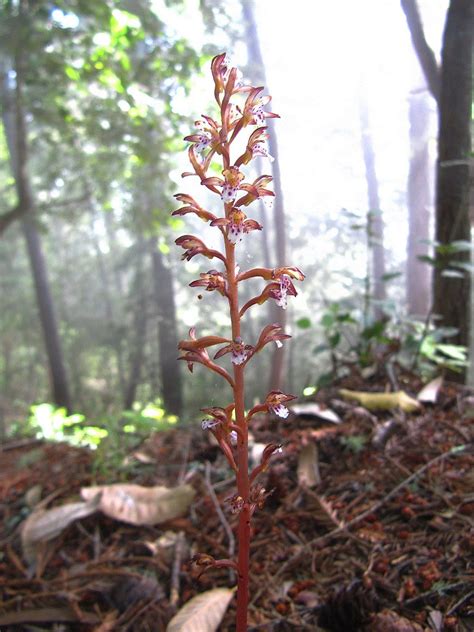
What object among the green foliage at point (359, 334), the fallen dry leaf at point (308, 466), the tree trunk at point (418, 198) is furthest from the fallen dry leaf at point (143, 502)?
the tree trunk at point (418, 198)

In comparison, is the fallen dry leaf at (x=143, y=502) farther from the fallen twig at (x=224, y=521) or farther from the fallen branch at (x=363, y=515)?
the fallen branch at (x=363, y=515)

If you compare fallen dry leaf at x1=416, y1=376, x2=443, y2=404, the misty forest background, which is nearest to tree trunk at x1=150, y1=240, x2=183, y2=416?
the misty forest background

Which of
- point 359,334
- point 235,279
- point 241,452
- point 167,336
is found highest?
point 235,279

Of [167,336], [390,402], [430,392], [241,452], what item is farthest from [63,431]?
[167,336]

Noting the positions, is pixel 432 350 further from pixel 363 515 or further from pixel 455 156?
pixel 363 515

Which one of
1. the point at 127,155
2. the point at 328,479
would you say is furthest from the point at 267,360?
the point at 328,479

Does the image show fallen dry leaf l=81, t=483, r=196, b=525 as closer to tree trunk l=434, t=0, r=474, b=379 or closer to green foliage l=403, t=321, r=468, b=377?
green foliage l=403, t=321, r=468, b=377
